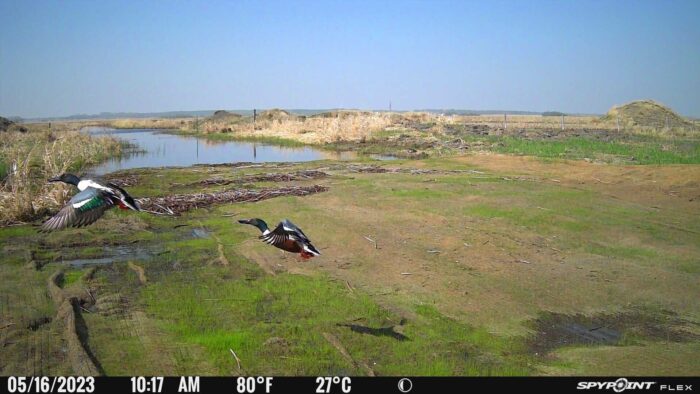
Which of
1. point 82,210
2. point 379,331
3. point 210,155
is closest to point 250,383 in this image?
point 379,331

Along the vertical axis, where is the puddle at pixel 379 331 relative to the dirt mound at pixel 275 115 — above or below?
below

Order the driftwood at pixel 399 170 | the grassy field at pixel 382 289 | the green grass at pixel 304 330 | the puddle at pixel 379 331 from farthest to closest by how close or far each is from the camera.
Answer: the driftwood at pixel 399 170
the puddle at pixel 379 331
the grassy field at pixel 382 289
the green grass at pixel 304 330

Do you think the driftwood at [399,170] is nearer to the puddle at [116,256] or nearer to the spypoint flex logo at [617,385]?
the puddle at [116,256]

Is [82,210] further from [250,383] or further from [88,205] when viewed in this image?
[250,383]

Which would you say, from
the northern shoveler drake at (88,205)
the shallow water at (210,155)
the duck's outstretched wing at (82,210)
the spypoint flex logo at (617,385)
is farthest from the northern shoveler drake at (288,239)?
the shallow water at (210,155)

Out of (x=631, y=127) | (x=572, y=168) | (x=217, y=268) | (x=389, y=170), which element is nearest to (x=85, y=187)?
(x=217, y=268)

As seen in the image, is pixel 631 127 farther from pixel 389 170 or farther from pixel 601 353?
pixel 601 353

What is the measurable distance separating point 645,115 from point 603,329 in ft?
158

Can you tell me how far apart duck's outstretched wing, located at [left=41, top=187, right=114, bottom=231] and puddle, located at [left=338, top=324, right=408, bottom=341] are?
11.1 ft

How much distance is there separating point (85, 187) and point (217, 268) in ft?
7.91

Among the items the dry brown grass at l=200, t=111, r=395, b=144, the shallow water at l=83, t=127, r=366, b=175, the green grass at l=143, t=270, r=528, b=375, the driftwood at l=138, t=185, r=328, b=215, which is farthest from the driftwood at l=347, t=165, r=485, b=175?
the dry brown grass at l=200, t=111, r=395, b=144

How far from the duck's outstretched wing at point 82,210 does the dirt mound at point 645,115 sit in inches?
1802

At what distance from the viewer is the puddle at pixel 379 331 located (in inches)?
260

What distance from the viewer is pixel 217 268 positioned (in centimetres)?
923
